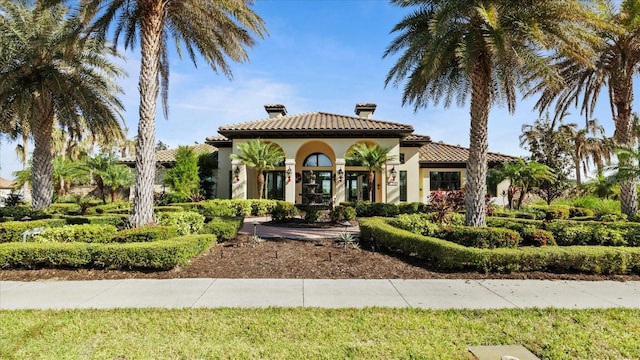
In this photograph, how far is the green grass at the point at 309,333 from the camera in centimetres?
386

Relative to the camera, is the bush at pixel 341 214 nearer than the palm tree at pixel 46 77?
No

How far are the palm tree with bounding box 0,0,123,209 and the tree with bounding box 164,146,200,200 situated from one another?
7.54 m

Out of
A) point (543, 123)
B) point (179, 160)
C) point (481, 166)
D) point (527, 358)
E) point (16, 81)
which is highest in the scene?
point (543, 123)

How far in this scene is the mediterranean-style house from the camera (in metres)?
22.2

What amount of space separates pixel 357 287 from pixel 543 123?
32.6 meters

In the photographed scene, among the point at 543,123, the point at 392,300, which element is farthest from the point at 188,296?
the point at 543,123

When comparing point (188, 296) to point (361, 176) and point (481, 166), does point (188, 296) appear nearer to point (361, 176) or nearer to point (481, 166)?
point (481, 166)

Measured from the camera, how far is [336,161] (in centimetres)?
2245

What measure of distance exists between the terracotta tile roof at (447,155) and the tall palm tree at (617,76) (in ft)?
30.7

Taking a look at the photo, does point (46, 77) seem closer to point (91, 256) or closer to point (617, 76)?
point (91, 256)

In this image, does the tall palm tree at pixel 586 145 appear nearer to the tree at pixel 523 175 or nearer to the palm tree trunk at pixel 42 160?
the tree at pixel 523 175

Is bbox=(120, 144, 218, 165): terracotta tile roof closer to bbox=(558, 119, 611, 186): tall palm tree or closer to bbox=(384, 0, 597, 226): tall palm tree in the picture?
bbox=(384, 0, 597, 226): tall palm tree

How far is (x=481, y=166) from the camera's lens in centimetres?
1091

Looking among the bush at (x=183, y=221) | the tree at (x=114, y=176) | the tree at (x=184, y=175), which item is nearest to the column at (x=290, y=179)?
the tree at (x=184, y=175)
